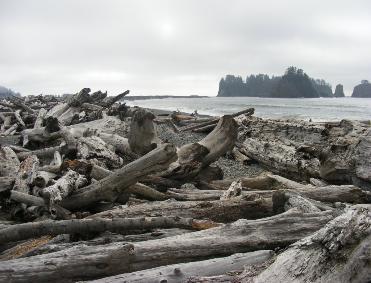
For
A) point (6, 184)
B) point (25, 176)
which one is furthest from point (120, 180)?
point (6, 184)

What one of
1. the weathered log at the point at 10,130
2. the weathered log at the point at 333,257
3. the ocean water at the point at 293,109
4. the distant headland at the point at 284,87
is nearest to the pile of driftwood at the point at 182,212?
the weathered log at the point at 333,257

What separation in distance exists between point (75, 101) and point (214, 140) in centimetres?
1009

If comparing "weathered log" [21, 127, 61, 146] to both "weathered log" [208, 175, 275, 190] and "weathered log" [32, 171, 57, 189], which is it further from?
"weathered log" [208, 175, 275, 190]

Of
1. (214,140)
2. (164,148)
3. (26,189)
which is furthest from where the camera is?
(214,140)

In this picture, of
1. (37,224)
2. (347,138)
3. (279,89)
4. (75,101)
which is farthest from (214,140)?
(279,89)

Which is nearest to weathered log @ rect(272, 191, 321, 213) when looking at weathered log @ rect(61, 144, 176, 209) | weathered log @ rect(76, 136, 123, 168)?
weathered log @ rect(61, 144, 176, 209)

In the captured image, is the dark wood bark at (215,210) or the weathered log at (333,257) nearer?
the weathered log at (333,257)

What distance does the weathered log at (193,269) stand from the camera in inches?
103

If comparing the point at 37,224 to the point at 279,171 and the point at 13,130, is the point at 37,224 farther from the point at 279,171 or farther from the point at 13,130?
the point at 13,130

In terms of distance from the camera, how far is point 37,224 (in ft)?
11.5

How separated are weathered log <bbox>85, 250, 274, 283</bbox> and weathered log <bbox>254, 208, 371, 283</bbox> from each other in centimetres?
34

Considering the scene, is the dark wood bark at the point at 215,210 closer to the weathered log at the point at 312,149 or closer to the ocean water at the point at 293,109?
the weathered log at the point at 312,149

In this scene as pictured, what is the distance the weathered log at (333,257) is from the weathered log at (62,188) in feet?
8.91

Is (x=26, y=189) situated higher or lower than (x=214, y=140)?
lower
